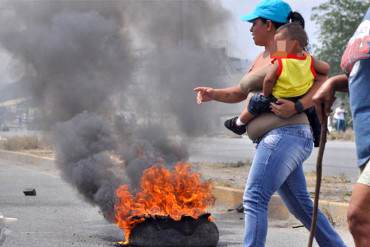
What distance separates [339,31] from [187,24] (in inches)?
1257

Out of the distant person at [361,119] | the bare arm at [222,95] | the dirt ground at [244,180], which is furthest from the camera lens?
the dirt ground at [244,180]

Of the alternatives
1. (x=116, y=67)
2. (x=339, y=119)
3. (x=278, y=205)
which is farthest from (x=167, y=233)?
(x=339, y=119)

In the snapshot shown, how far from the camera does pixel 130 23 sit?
992 cm

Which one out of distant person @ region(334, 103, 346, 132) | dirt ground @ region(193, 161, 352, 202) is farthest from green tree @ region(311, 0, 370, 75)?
dirt ground @ region(193, 161, 352, 202)

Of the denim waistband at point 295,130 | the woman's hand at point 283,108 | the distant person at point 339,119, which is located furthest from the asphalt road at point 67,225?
the distant person at point 339,119

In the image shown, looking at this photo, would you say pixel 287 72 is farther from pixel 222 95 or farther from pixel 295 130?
pixel 222 95

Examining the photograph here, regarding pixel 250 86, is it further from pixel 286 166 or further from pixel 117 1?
pixel 117 1

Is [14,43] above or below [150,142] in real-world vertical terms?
above

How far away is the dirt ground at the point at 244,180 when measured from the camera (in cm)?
891

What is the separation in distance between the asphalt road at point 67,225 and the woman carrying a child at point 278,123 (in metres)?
1.70

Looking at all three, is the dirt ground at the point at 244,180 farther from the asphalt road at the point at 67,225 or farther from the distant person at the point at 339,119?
the distant person at the point at 339,119

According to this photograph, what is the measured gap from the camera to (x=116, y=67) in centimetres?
951

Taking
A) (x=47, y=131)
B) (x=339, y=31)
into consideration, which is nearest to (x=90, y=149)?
(x=47, y=131)

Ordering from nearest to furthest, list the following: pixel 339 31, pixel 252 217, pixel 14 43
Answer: pixel 252 217 < pixel 14 43 < pixel 339 31
